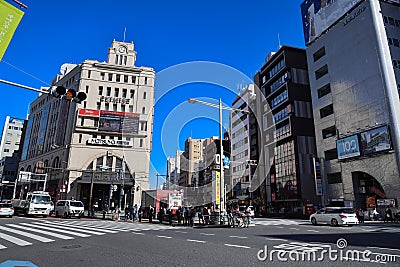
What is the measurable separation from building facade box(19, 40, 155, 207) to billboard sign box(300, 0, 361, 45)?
94.9 feet

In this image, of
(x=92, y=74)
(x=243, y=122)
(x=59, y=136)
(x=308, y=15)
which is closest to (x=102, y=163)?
(x=59, y=136)

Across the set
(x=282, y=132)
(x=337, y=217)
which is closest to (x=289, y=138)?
(x=282, y=132)

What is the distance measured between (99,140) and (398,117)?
4231cm

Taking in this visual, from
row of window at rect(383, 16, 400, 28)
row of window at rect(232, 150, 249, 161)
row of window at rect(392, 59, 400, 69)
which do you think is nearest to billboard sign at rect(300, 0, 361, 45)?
row of window at rect(383, 16, 400, 28)

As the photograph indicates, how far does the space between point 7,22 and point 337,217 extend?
20859 mm

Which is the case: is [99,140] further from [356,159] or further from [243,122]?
[356,159]

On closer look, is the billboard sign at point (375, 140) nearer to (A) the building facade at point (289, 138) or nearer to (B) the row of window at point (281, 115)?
(A) the building facade at point (289, 138)

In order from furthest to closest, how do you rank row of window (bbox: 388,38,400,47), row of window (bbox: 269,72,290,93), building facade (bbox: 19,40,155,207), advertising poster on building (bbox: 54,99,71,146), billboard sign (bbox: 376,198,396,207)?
advertising poster on building (bbox: 54,99,71,146) < row of window (bbox: 269,72,290,93) < building facade (bbox: 19,40,155,207) < row of window (bbox: 388,38,400,47) < billboard sign (bbox: 376,198,396,207)

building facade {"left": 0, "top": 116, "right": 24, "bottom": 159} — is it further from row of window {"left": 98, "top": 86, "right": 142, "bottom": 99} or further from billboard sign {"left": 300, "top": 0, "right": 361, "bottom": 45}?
billboard sign {"left": 300, "top": 0, "right": 361, "bottom": 45}

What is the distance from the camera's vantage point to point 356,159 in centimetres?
3197

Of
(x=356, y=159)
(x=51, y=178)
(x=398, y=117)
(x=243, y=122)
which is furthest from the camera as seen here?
(x=243, y=122)

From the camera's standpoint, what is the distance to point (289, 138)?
43.3 metres

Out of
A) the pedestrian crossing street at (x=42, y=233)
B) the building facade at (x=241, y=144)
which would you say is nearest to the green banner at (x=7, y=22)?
the pedestrian crossing street at (x=42, y=233)

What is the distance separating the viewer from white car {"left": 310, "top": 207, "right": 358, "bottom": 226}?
1839cm
